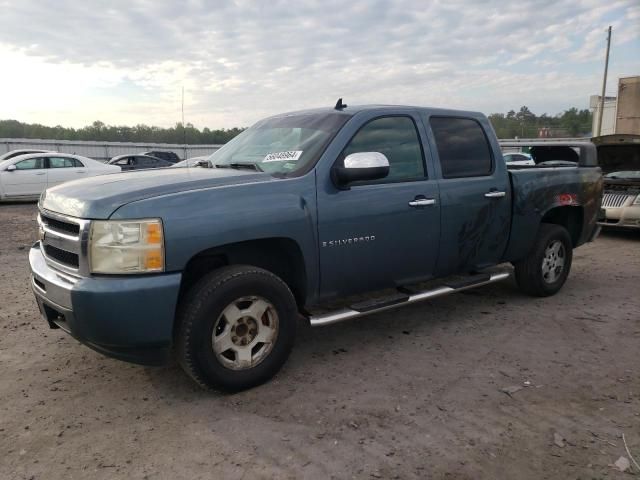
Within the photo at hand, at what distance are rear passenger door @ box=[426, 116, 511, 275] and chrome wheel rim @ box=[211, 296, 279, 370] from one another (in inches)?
67.4

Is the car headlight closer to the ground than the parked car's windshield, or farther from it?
closer to the ground

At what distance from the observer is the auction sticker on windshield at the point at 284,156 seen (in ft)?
12.4

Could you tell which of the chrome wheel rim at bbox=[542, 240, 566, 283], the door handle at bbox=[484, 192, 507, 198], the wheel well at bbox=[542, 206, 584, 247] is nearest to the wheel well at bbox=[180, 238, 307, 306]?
the door handle at bbox=[484, 192, 507, 198]

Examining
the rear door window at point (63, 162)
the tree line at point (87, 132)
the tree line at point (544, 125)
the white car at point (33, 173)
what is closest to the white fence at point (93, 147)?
the tree line at point (87, 132)

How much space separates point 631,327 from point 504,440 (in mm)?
2598

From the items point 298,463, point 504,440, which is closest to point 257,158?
point 298,463

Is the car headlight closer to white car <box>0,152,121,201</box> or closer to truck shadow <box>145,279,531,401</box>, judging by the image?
truck shadow <box>145,279,531,401</box>

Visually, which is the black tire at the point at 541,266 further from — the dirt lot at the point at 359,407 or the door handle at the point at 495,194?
the door handle at the point at 495,194

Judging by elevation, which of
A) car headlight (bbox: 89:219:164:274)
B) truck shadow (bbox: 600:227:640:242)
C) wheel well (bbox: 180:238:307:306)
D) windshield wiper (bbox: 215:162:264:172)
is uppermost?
windshield wiper (bbox: 215:162:264:172)

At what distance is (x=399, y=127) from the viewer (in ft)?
13.9

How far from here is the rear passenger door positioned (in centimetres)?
439

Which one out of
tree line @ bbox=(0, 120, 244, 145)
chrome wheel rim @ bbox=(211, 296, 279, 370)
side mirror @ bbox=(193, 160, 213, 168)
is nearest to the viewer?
chrome wheel rim @ bbox=(211, 296, 279, 370)

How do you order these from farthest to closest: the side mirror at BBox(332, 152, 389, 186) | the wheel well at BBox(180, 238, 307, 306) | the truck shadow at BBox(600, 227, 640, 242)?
the truck shadow at BBox(600, 227, 640, 242) → the side mirror at BBox(332, 152, 389, 186) → the wheel well at BBox(180, 238, 307, 306)

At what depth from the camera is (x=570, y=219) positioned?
5.98 meters
